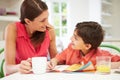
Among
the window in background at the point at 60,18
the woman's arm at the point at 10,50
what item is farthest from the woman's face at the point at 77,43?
the window in background at the point at 60,18

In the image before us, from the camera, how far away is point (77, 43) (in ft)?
4.90

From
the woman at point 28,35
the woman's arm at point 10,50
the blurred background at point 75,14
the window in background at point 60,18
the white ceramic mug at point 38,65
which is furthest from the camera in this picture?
the window in background at point 60,18

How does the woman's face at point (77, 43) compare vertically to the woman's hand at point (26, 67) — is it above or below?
above

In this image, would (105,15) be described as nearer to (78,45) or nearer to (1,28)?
(1,28)

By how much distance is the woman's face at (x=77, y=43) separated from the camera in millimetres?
1490

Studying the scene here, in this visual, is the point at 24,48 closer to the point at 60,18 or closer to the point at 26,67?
the point at 26,67

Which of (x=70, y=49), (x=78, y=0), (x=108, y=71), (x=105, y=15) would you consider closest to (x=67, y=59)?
(x=70, y=49)

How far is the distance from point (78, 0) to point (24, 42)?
15.0ft

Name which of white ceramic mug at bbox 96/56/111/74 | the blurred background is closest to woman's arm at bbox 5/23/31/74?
white ceramic mug at bbox 96/56/111/74

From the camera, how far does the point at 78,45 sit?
1490mm

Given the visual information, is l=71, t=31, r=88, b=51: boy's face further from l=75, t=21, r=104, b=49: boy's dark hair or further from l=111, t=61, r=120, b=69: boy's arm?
l=111, t=61, r=120, b=69: boy's arm

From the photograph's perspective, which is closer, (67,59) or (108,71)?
(108,71)

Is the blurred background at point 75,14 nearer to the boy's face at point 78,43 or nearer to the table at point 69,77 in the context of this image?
the boy's face at point 78,43

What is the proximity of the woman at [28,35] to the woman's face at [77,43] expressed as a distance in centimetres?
24
